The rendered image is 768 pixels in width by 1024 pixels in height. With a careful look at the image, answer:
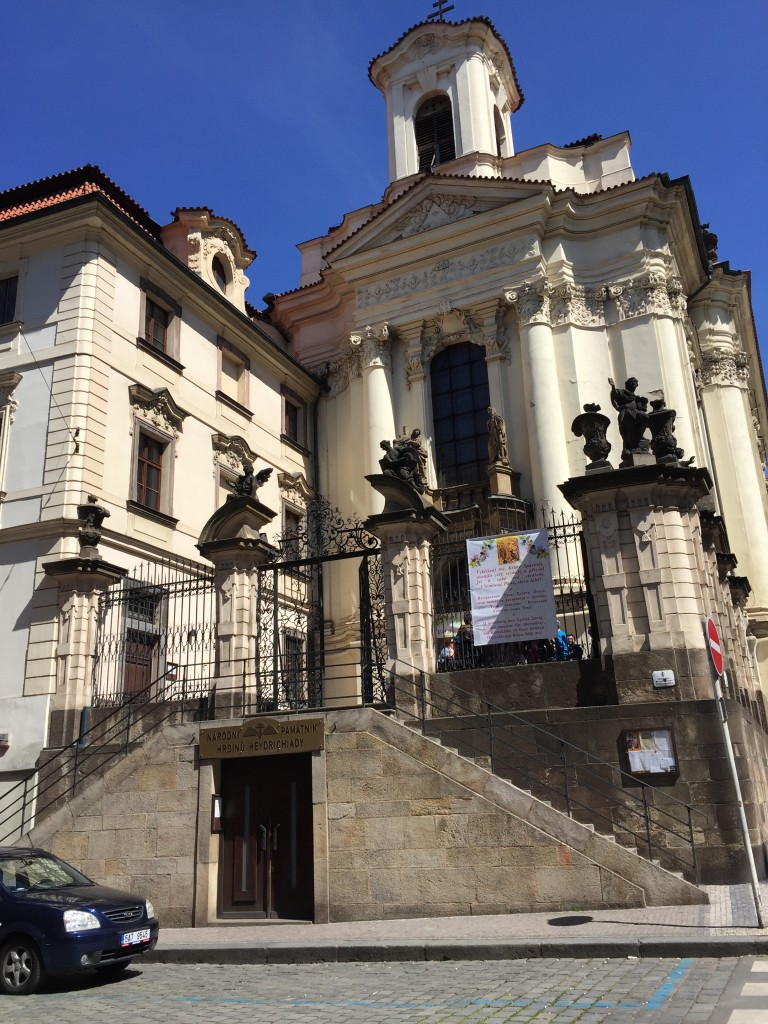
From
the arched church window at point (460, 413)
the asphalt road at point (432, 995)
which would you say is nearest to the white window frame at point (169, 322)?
the arched church window at point (460, 413)

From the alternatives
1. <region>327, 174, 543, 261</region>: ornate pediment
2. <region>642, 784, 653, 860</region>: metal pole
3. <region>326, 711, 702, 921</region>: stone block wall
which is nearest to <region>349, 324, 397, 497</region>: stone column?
<region>327, 174, 543, 261</region>: ornate pediment

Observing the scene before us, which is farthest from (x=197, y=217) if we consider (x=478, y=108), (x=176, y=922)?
(x=176, y=922)

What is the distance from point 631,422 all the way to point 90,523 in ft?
35.3

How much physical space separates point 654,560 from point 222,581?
725 centimetres

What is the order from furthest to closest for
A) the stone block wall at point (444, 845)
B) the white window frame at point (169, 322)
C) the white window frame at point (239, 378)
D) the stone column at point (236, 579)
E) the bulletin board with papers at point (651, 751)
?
the white window frame at point (239, 378) < the white window frame at point (169, 322) < the stone column at point (236, 579) < the bulletin board with papers at point (651, 751) < the stone block wall at point (444, 845)

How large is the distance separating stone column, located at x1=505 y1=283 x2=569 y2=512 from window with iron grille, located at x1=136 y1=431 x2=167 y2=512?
1024 centimetres

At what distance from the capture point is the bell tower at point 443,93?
111ft

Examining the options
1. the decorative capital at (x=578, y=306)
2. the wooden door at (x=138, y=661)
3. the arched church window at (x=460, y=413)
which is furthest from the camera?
the arched church window at (x=460, y=413)

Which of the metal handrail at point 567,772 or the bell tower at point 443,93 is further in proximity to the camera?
the bell tower at point 443,93

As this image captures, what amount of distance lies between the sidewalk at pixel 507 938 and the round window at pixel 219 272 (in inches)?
794

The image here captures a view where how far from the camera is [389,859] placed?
12.3 meters

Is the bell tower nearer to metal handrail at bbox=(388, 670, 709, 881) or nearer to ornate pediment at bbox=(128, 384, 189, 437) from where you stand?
ornate pediment at bbox=(128, 384, 189, 437)

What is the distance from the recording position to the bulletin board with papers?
1272cm

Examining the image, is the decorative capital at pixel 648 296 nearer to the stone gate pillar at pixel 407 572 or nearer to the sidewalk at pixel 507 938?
the stone gate pillar at pixel 407 572
